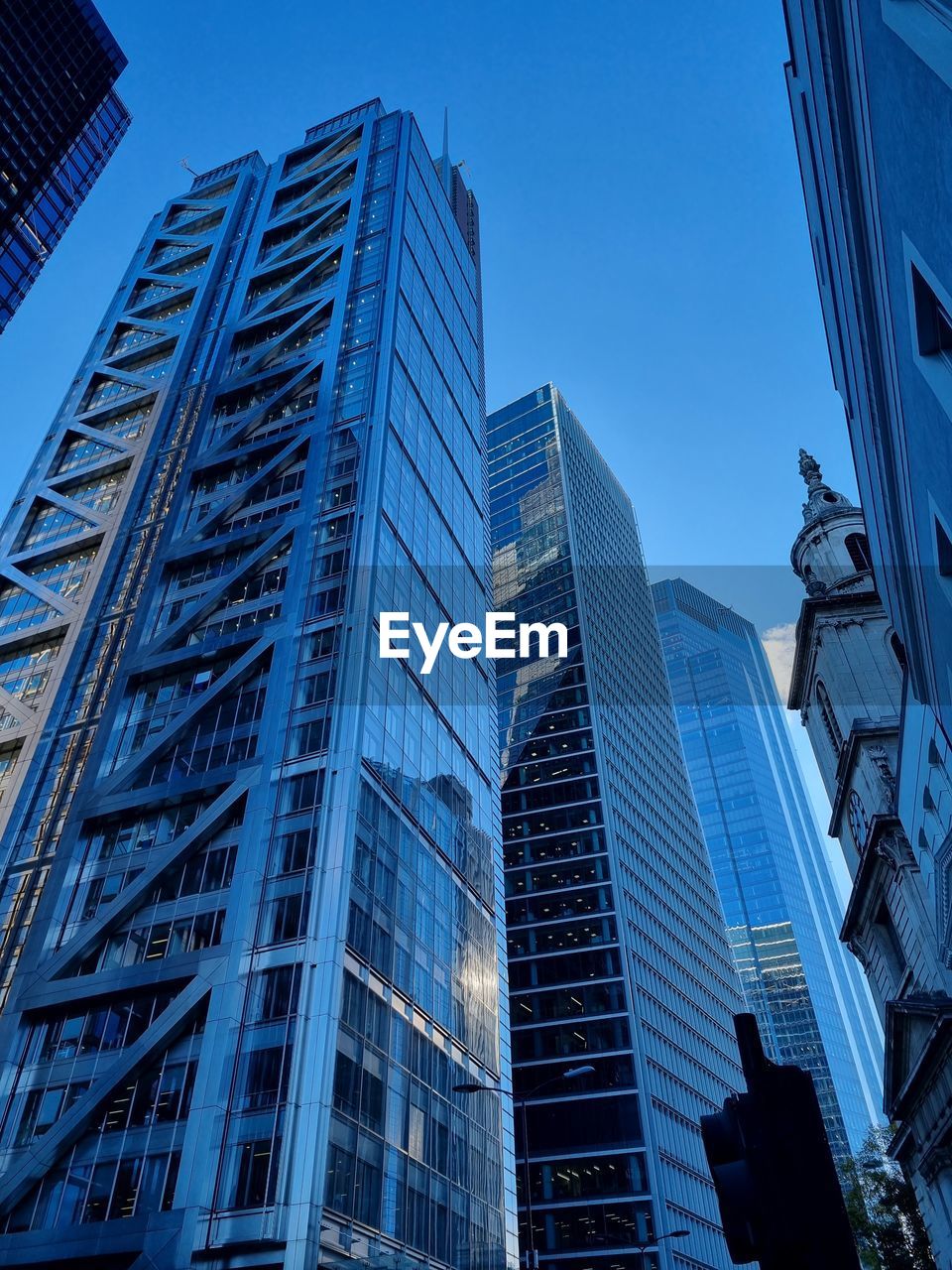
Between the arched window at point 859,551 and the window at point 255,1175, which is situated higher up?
the arched window at point 859,551

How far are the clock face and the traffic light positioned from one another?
47.6 metres

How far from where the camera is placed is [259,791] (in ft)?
149

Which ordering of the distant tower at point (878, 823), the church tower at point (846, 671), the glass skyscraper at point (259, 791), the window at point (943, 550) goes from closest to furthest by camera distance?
the window at point (943, 550)
the glass skyscraper at point (259, 791)
the distant tower at point (878, 823)
the church tower at point (846, 671)

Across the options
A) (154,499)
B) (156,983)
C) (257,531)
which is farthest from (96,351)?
(156,983)

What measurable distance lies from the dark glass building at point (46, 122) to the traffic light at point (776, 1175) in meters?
99.8

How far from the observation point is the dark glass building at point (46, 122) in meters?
90.2

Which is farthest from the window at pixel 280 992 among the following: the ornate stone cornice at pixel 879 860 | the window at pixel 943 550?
the window at pixel 943 550

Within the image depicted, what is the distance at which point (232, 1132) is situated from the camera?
35406mm

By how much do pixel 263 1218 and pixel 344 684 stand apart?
22802mm

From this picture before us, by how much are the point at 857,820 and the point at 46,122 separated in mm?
96557

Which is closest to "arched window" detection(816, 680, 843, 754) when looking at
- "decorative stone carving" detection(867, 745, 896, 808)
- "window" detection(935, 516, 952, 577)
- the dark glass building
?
"decorative stone carving" detection(867, 745, 896, 808)

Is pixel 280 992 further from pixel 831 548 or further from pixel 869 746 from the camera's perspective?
pixel 831 548

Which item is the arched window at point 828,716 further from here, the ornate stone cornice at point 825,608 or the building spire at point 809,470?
the building spire at point 809,470

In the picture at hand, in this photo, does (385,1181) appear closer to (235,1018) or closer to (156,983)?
(235,1018)
